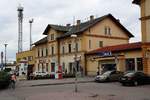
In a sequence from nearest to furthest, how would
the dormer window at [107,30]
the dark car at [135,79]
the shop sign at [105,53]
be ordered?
the dark car at [135,79] < the shop sign at [105,53] < the dormer window at [107,30]

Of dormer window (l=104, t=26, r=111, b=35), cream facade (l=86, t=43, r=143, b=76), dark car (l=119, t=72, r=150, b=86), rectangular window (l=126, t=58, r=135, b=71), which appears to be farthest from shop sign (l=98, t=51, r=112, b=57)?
dark car (l=119, t=72, r=150, b=86)

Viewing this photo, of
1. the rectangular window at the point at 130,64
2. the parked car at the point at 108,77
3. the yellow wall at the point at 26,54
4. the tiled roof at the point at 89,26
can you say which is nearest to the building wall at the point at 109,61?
the rectangular window at the point at 130,64

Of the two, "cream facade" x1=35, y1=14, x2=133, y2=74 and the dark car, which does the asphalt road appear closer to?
the dark car

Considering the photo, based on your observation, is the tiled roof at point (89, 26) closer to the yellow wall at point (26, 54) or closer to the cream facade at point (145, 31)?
Result: the yellow wall at point (26, 54)

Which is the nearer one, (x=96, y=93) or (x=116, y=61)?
(x=96, y=93)

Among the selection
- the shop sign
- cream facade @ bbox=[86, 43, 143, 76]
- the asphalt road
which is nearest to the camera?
the asphalt road

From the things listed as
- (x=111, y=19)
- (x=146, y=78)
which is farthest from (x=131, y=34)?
(x=146, y=78)

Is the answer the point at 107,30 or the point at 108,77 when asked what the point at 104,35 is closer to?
the point at 107,30

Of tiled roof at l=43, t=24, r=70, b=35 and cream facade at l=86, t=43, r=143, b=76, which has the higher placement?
tiled roof at l=43, t=24, r=70, b=35

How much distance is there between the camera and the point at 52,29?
6900 cm

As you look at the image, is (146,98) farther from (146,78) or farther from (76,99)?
(146,78)

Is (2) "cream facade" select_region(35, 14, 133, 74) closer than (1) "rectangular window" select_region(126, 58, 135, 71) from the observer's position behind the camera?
No

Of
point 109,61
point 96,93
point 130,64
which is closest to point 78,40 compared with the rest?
point 109,61

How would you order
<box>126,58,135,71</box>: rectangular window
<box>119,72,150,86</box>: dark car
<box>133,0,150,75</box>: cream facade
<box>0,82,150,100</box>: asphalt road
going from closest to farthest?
<box>0,82,150,100</box>: asphalt road → <box>119,72,150,86</box>: dark car → <box>133,0,150,75</box>: cream facade → <box>126,58,135,71</box>: rectangular window
